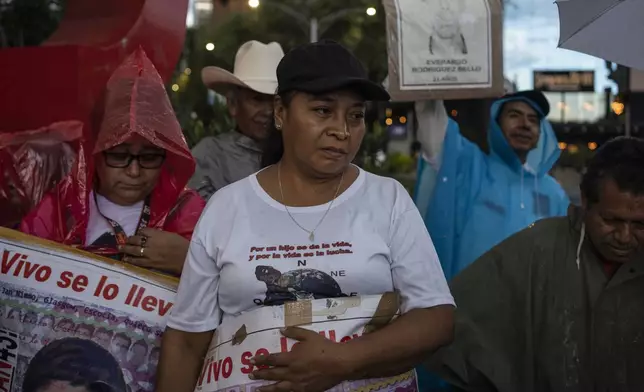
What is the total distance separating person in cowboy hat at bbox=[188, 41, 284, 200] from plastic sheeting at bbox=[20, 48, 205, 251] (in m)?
1.11

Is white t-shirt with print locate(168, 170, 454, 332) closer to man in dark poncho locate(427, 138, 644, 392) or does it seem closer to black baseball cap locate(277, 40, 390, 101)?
black baseball cap locate(277, 40, 390, 101)

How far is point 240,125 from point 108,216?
1612mm

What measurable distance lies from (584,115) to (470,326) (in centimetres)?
6784

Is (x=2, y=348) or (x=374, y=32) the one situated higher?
(x=374, y=32)

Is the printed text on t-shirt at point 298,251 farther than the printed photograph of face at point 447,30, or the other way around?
the printed photograph of face at point 447,30

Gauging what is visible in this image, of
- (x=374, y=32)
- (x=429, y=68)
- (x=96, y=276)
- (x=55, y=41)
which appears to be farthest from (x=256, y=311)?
(x=374, y=32)

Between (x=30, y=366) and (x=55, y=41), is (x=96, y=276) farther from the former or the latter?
(x=55, y=41)

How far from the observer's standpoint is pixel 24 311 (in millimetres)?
2598

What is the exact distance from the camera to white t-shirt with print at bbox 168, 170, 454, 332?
216cm

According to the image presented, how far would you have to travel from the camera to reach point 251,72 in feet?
14.8

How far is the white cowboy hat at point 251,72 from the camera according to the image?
4.38m

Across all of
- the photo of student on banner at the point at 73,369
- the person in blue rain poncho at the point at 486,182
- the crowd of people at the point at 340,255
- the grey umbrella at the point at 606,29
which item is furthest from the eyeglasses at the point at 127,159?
the person in blue rain poncho at the point at 486,182

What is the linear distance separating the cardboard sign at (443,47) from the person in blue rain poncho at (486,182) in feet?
1.25

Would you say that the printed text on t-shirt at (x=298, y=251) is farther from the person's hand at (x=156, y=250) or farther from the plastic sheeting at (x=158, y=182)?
the plastic sheeting at (x=158, y=182)
